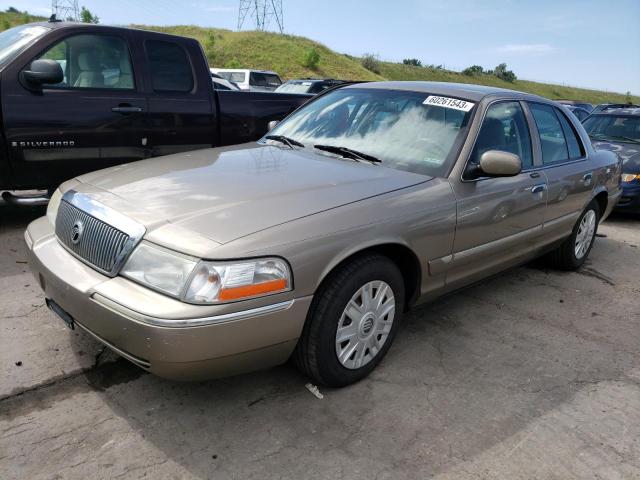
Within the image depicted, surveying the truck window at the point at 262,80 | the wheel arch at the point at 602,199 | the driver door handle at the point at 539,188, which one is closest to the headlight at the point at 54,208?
the driver door handle at the point at 539,188

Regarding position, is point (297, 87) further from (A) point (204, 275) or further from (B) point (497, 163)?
(A) point (204, 275)

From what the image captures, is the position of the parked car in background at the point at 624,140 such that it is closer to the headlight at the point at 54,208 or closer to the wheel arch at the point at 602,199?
the wheel arch at the point at 602,199

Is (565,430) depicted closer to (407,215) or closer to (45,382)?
(407,215)

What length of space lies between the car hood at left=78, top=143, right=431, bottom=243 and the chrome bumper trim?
32 cm

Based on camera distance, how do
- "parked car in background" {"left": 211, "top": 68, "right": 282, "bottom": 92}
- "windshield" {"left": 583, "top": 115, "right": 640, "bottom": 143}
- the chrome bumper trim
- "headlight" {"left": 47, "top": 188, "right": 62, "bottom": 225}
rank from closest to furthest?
the chrome bumper trim < "headlight" {"left": 47, "top": 188, "right": 62, "bottom": 225} < "windshield" {"left": 583, "top": 115, "right": 640, "bottom": 143} < "parked car in background" {"left": 211, "top": 68, "right": 282, "bottom": 92}

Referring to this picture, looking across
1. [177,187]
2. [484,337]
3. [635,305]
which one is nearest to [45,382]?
[177,187]

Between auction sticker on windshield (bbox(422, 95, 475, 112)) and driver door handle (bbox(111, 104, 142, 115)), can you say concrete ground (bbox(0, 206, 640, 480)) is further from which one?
driver door handle (bbox(111, 104, 142, 115))

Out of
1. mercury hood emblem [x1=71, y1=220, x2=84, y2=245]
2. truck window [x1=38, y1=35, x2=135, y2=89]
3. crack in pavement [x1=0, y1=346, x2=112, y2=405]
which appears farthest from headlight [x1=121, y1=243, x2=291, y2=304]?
truck window [x1=38, y1=35, x2=135, y2=89]

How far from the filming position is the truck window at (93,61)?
489cm

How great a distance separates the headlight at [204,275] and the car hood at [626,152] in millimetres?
6681

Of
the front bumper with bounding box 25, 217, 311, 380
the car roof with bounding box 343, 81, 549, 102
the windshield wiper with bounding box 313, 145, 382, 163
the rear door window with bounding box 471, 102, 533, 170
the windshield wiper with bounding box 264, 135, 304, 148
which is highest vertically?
the car roof with bounding box 343, 81, 549, 102

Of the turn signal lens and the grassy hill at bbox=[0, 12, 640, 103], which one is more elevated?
the grassy hill at bbox=[0, 12, 640, 103]

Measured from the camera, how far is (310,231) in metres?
2.45

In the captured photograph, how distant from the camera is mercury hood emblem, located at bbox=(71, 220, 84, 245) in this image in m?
2.65
